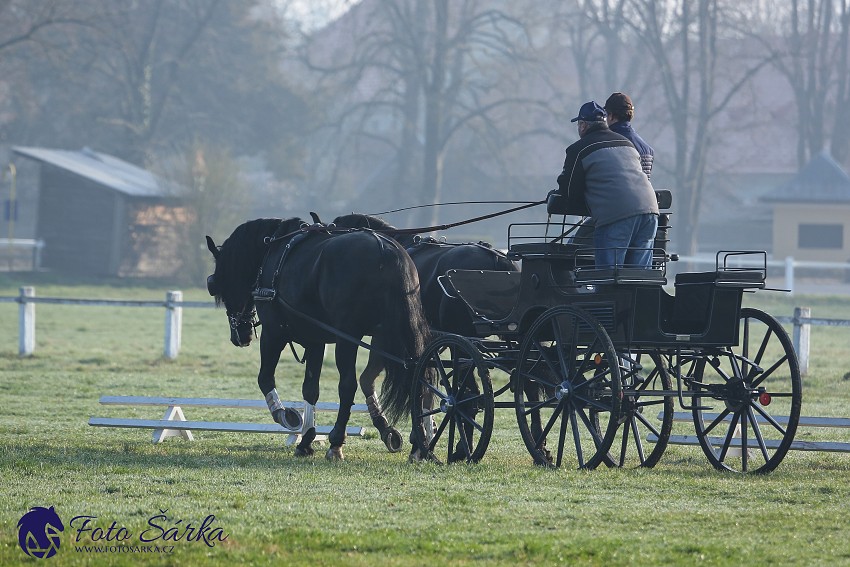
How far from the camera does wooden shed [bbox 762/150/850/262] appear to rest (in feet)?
145

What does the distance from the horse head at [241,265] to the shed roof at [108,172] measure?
28.0m

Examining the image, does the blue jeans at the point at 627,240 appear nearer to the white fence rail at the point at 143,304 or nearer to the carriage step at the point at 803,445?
the carriage step at the point at 803,445

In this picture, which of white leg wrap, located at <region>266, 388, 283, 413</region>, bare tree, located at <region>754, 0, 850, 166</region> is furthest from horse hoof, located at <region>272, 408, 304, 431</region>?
bare tree, located at <region>754, 0, 850, 166</region>

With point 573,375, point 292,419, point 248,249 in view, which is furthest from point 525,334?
point 248,249

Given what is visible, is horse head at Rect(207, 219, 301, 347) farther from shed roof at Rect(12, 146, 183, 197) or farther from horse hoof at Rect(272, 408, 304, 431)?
shed roof at Rect(12, 146, 183, 197)

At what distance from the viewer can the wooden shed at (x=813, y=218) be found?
145 ft

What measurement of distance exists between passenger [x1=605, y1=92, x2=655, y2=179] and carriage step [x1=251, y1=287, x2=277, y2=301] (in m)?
3.01

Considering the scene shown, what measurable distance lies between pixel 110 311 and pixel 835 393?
68.8 feet

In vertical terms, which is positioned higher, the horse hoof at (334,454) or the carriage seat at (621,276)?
the carriage seat at (621,276)

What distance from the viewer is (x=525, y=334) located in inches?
346

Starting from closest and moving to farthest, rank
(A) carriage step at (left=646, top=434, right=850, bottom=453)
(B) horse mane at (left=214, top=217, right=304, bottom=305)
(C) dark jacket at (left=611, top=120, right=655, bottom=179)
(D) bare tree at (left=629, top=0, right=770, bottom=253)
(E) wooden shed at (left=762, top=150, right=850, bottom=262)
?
1. (A) carriage step at (left=646, top=434, right=850, bottom=453)
2. (C) dark jacket at (left=611, top=120, right=655, bottom=179)
3. (B) horse mane at (left=214, top=217, right=304, bottom=305)
4. (D) bare tree at (left=629, top=0, right=770, bottom=253)
5. (E) wooden shed at (left=762, top=150, right=850, bottom=262)

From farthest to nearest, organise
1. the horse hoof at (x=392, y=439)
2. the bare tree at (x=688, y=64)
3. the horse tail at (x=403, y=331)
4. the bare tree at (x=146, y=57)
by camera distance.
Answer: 1. the bare tree at (x=146, y=57)
2. the bare tree at (x=688, y=64)
3. the horse hoof at (x=392, y=439)
4. the horse tail at (x=403, y=331)

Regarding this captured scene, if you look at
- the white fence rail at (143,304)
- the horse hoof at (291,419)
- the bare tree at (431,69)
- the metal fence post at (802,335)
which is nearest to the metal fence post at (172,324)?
the white fence rail at (143,304)

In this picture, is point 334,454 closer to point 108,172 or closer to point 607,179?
point 607,179
